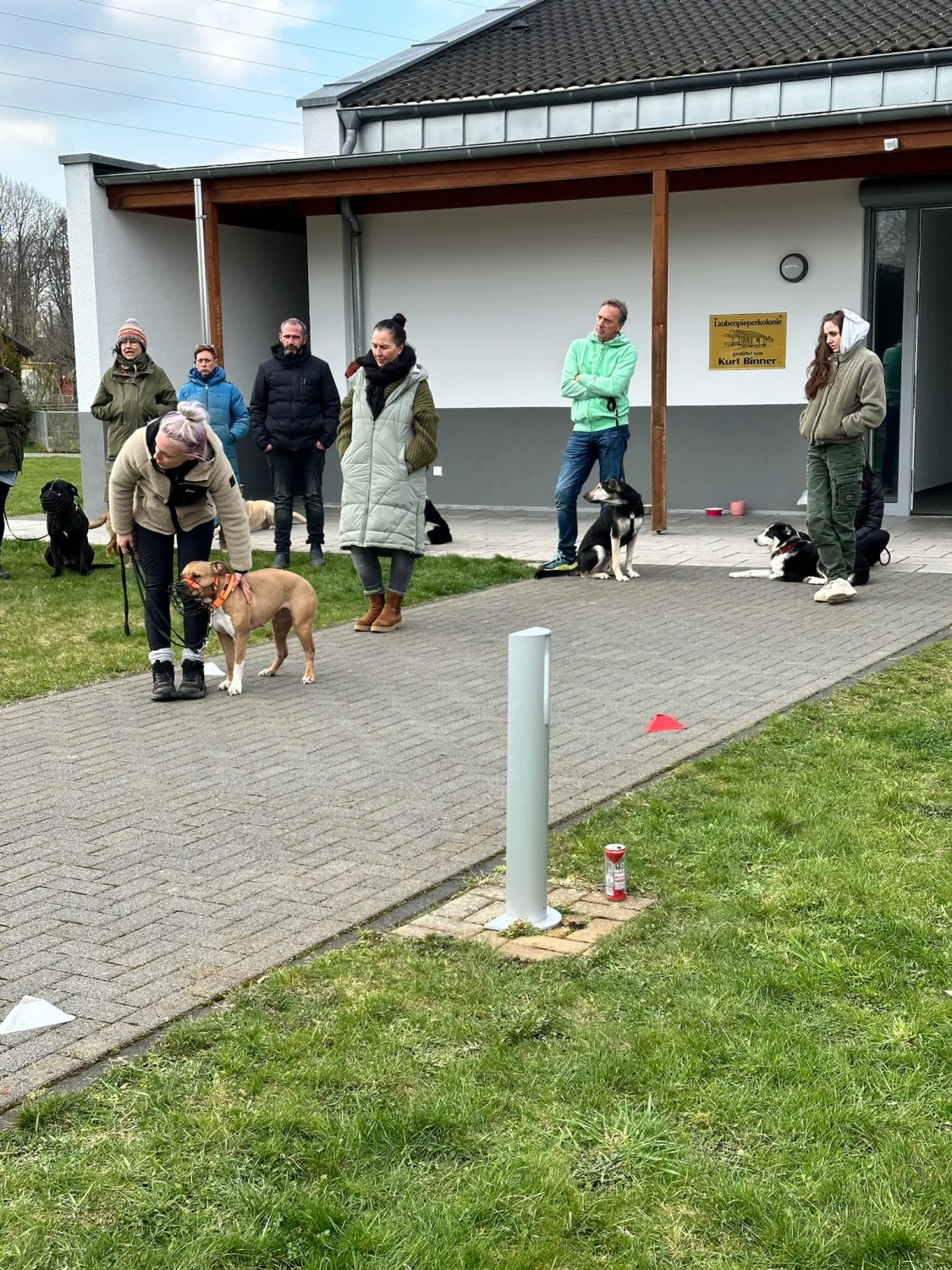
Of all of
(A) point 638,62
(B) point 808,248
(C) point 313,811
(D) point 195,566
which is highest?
(A) point 638,62

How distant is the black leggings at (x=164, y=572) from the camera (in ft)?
25.0

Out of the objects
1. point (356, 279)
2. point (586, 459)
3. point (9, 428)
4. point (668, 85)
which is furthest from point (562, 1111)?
point (356, 279)

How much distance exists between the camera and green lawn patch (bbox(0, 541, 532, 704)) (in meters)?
8.59

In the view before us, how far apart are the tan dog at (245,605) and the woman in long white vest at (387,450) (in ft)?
4.09

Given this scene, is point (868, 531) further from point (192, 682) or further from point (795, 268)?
point (192, 682)

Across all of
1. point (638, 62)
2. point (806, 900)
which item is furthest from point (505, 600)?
point (638, 62)

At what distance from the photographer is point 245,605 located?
7512mm

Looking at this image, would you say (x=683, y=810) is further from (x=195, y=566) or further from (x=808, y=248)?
(x=808, y=248)

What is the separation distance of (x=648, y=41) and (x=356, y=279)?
4.74 m

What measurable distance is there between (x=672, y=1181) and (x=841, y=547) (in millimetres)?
7765

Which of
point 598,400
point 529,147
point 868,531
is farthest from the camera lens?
point 529,147

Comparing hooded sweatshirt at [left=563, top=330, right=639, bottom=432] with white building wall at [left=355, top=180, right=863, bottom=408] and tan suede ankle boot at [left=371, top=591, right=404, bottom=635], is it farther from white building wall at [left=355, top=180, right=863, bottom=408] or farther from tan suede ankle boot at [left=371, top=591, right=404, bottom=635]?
white building wall at [left=355, top=180, right=863, bottom=408]

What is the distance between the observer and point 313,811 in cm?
564

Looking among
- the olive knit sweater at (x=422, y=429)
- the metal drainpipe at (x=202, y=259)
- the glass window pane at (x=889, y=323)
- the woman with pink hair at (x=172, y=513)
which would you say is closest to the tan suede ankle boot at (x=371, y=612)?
the olive knit sweater at (x=422, y=429)
